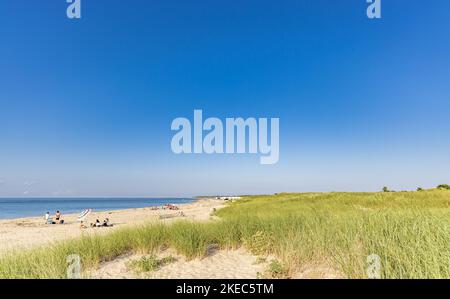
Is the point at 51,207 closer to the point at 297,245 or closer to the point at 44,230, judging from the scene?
the point at 44,230

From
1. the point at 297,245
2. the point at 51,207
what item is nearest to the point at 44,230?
the point at 297,245

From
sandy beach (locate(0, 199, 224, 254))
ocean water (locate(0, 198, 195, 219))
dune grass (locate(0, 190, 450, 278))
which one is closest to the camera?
dune grass (locate(0, 190, 450, 278))

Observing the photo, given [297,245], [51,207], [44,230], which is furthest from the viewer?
[51,207]

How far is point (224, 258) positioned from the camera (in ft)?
24.0

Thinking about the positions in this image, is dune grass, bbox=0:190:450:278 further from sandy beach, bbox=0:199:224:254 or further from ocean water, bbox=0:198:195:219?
ocean water, bbox=0:198:195:219

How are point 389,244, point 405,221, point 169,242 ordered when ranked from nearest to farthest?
point 389,244
point 405,221
point 169,242

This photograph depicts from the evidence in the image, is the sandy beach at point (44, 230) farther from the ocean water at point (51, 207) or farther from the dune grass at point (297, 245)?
the ocean water at point (51, 207)

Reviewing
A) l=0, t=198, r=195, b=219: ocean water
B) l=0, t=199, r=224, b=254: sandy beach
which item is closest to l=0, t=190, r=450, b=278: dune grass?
l=0, t=199, r=224, b=254: sandy beach

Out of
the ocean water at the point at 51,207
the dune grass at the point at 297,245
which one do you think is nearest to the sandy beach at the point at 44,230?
the dune grass at the point at 297,245

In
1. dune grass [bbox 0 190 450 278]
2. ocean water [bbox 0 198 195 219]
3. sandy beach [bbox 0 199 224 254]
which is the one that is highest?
dune grass [bbox 0 190 450 278]
